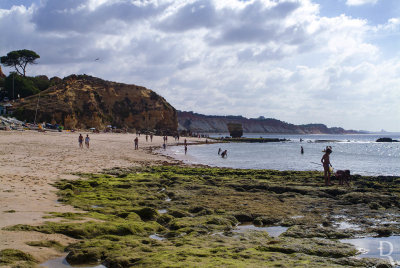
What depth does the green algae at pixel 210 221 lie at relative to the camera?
5.78m

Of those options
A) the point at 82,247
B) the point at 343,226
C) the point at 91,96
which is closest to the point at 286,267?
the point at 82,247

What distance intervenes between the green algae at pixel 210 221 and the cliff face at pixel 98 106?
5911cm

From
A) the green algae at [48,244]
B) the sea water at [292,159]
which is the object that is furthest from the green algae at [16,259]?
the sea water at [292,159]

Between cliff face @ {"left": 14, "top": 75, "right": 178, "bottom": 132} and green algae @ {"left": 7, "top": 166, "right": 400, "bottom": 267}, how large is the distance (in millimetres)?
59110

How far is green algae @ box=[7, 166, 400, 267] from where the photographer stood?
19.0 ft

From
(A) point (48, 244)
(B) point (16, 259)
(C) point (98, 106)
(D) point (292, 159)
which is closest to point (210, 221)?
(A) point (48, 244)

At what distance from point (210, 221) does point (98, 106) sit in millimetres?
76966

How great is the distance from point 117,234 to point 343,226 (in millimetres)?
5732

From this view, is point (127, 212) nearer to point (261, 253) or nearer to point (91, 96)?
point (261, 253)

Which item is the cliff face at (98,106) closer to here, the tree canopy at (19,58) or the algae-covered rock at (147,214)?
the tree canopy at (19,58)

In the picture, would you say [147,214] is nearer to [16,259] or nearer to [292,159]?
[16,259]

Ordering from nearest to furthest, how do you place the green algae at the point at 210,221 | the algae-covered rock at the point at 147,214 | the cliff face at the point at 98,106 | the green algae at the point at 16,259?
the green algae at the point at 16,259, the green algae at the point at 210,221, the algae-covered rock at the point at 147,214, the cliff face at the point at 98,106

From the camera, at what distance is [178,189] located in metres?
13.2

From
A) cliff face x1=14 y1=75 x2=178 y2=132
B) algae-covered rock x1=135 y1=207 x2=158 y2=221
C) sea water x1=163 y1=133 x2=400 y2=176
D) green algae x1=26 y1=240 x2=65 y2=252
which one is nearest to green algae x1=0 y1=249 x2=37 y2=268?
green algae x1=26 y1=240 x2=65 y2=252
